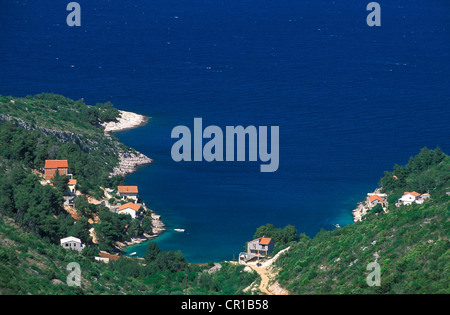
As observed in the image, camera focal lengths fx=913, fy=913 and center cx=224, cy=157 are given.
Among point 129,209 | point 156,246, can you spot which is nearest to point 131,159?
point 129,209

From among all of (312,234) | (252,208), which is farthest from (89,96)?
(312,234)

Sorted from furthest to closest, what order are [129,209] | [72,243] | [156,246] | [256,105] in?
[256,105] → [129,209] → [156,246] → [72,243]

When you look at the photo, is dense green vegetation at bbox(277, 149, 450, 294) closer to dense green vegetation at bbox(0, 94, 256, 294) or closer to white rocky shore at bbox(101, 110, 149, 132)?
dense green vegetation at bbox(0, 94, 256, 294)

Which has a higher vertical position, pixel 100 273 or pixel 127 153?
pixel 127 153

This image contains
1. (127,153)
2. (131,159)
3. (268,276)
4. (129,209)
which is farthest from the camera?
(127,153)

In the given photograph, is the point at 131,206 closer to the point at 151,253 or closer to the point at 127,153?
the point at 151,253

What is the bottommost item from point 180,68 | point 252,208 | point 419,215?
point 419,215

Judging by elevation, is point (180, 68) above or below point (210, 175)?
above

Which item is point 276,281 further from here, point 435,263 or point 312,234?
point 312,234
